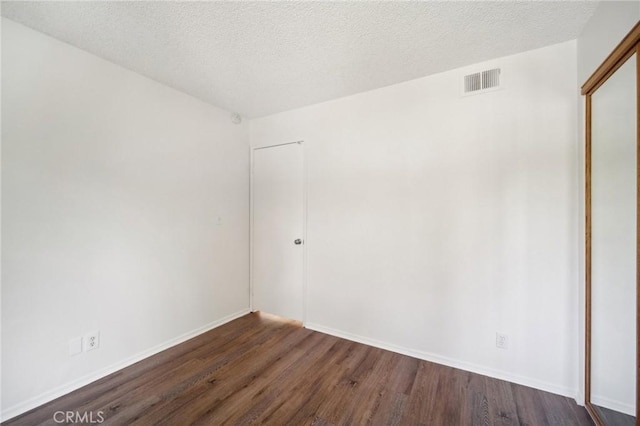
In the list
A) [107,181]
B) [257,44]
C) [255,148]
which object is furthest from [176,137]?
[257,44]

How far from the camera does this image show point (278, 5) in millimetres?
1532

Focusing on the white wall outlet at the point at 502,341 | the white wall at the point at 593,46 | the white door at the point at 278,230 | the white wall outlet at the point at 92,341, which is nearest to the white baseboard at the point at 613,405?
the white wall at the point at 593,46

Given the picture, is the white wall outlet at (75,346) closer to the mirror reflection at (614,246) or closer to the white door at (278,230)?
the white door at (278,230)

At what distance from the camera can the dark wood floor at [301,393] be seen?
1.66m

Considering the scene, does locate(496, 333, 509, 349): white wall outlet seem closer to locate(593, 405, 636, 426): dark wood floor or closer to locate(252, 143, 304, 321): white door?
locate(593, 405, 636, 426): dark wood floor

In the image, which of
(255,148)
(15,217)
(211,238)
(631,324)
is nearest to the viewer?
(631,324)

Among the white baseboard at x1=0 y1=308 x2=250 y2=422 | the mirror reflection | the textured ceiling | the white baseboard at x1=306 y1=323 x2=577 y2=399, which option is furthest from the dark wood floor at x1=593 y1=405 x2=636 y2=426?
the white baseboard at x1=0 y1=308 x2=250 y2=422

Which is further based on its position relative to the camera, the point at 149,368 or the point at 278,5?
the point at 149,368

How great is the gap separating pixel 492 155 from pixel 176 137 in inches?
116

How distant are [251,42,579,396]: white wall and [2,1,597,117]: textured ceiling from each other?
0.29 m

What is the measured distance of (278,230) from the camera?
3221 mm

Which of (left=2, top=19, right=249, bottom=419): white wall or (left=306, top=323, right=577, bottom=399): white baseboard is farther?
(left=306, top=323, right=577, bottom=399): white baseboard

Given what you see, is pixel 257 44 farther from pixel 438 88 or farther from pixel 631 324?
pixel 631 324

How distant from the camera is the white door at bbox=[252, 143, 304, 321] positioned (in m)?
3.06
